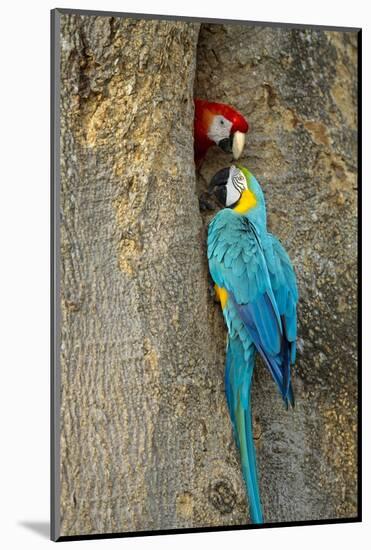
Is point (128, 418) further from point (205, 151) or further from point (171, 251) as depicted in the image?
point (205, 151)

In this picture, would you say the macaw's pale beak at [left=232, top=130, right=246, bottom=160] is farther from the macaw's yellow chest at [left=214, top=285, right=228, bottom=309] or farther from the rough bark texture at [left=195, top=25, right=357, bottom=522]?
the macaw's yellow chest at [left=214, top=285, right=228, bottom=309]

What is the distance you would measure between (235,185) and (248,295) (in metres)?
0.36

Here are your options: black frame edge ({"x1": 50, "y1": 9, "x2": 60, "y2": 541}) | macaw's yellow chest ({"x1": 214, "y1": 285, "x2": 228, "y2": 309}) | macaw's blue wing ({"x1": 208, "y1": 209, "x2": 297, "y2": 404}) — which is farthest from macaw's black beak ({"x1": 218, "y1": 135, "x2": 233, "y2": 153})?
black frame edge ({"x1": 50, "y1": 9, "x2": 60, "y2": 541})

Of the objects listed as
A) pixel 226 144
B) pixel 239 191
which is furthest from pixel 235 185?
pixel 226 144

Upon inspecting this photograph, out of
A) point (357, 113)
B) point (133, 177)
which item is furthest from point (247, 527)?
point (357, 113)

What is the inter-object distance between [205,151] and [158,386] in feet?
2.54

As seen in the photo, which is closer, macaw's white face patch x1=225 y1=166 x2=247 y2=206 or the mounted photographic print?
the mounted photographic print

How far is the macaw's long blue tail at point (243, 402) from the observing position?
356 cm

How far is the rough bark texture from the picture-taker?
3641 mm

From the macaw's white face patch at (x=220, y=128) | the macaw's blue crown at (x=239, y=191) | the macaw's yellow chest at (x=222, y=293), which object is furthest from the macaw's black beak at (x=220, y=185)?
the macaw's yellow chest at (x=222, y=293)

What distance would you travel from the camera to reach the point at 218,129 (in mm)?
3574

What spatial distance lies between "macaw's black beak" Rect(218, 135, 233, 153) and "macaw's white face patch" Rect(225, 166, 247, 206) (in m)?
0.06

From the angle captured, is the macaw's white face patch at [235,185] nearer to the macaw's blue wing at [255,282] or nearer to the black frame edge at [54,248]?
the macaw's blue wing at [255,282]

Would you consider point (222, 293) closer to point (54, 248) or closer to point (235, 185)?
point (235, 185)
